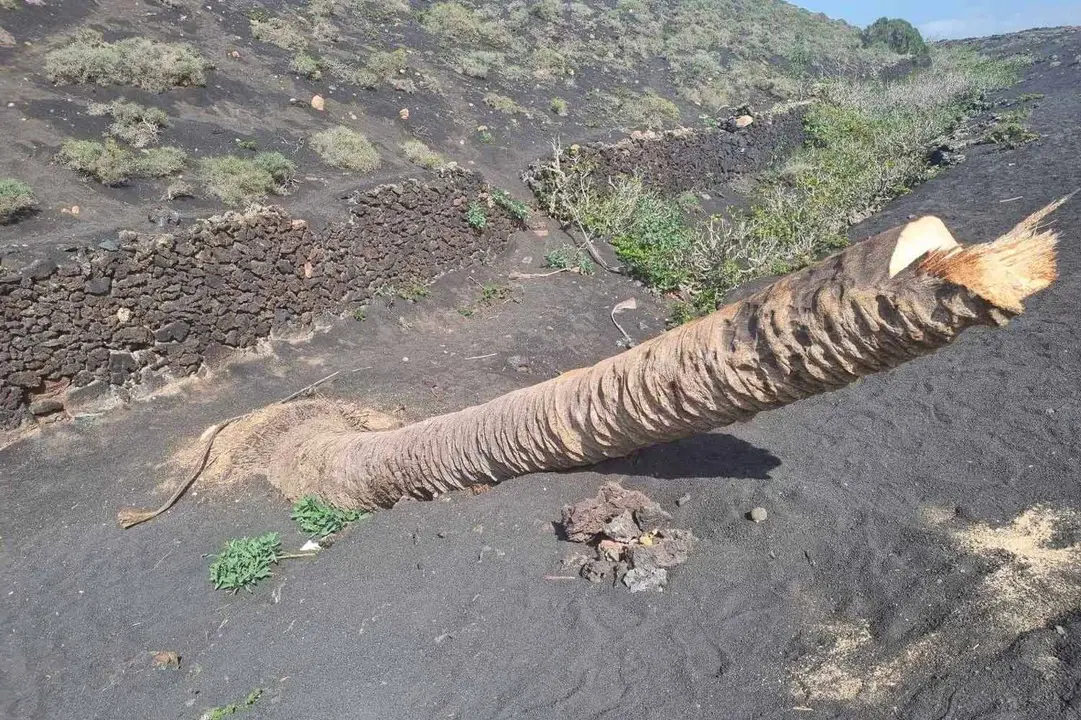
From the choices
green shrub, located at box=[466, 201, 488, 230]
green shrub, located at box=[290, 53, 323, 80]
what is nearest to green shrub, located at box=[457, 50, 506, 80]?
green shrub, located at box=[290, 53, 323, 80]

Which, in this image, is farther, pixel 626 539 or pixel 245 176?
pixel 245 176

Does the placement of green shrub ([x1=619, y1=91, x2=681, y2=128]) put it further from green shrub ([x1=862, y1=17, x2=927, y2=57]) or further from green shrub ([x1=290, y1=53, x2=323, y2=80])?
green shrub ([x1=862, y1=17, x2=927, y2=57])

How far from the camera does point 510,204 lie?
40.5 feet

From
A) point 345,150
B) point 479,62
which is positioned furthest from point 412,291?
point 479,62

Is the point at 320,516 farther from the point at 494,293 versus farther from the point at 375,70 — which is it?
the point at 375,70

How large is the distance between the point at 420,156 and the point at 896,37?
122ft

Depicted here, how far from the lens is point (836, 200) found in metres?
13.5

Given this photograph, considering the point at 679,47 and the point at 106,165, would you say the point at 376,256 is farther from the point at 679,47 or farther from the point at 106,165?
the point at 679,47

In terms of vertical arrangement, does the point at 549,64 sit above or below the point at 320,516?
above

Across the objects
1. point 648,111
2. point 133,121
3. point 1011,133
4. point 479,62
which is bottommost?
point 133,121

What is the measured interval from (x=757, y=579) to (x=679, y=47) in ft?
91.2

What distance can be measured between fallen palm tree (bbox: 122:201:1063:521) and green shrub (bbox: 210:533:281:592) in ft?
2.30

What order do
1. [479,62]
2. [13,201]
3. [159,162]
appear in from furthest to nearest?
1. [479,62]
2. [159,162]
3. [13,201]

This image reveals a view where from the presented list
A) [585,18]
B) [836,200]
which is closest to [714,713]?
[836,200]
